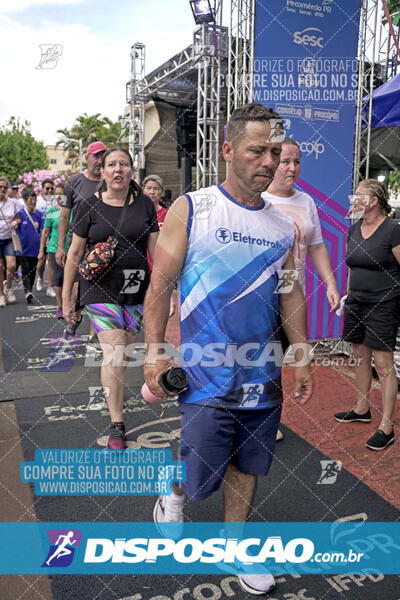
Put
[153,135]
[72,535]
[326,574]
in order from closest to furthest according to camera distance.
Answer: [326,574] < [72,535] < [153,135]

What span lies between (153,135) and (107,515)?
15416 millimetres

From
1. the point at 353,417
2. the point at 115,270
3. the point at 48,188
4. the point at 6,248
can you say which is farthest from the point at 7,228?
the point at 353,417

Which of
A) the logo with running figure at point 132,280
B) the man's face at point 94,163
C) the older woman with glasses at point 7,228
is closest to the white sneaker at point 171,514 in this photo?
the logo with running figure at point 132,280

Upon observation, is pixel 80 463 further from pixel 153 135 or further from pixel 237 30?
pixel 153 135

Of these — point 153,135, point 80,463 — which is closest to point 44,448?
point 80,463

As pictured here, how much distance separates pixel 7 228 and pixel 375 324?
20.5 feet

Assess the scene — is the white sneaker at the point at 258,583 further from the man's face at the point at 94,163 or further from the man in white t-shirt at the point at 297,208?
the man's face at the point at 94,163

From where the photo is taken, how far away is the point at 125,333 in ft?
10.8

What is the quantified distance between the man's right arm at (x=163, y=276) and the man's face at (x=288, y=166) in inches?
52.6

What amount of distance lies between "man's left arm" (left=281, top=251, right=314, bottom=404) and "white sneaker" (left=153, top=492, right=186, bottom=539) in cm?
72

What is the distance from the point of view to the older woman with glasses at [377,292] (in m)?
A: 3.49

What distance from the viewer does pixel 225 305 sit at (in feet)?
6.56

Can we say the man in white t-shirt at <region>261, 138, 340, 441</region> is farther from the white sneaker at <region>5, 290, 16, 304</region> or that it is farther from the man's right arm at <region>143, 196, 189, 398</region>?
the white sneaker at <region>5, 290, 16, 304</region>

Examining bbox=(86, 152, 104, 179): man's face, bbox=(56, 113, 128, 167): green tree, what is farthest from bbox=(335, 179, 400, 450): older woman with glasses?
bbox=(56, 113, 128, 167): green tree
